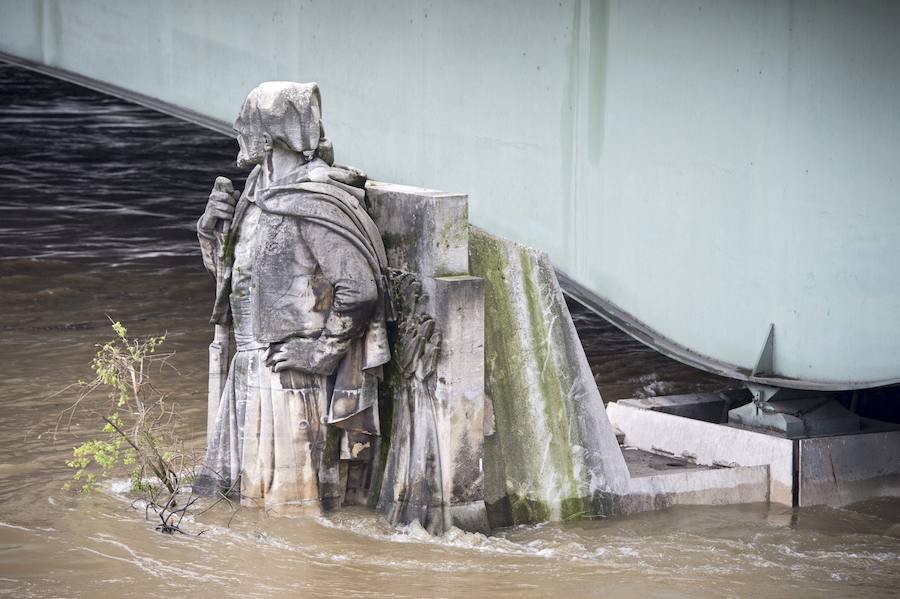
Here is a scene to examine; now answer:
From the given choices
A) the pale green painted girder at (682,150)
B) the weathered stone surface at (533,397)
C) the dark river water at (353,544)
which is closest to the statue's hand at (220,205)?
the weathered stone surface at (533,397)

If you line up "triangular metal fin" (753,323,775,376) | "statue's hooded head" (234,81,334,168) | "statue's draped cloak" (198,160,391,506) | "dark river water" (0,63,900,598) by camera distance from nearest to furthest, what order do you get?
1. "dark river water" (0,63,900,598)
2. "statue's draped cloak" (198,160,391,506)
3. "statue's hooded head" (234,81,334,168)
4. "triangular metal fin" (753,323,775,376)

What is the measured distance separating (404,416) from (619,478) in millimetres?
1455

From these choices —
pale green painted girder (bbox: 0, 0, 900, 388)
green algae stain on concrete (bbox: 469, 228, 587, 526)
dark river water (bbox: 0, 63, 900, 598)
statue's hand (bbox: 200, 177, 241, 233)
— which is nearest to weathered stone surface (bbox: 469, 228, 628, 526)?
green algae stain on concrete (bbox: 469, 228, 587, 526)

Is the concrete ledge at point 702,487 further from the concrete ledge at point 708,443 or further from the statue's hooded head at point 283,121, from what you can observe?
the statue's hooded head at point 283,121

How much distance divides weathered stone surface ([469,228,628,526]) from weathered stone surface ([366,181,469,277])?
0.30 m

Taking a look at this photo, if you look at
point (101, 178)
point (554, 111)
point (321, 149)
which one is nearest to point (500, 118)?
point (554, 111)

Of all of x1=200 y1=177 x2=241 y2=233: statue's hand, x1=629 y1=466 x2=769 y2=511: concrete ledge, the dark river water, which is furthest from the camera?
x1=629 y1=466 x2=769 y2=511: concrete ledge

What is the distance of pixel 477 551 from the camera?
26.3 feet

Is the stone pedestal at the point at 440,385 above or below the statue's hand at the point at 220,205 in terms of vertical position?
below

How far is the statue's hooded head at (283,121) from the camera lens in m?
8.12

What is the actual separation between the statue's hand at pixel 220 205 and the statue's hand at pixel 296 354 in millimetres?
903

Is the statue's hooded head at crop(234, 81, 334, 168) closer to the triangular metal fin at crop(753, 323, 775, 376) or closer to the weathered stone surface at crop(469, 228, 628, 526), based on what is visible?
the weathered stone surface at crop(469, 228, 628, 526)

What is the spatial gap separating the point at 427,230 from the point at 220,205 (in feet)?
4.12

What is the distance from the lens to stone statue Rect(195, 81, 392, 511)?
8031 mm
